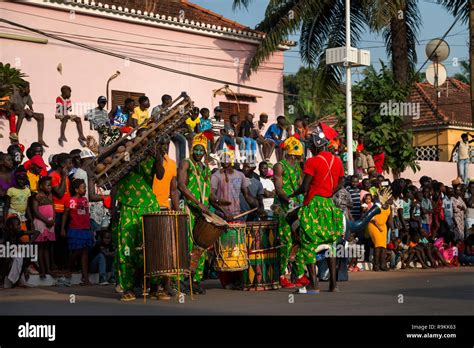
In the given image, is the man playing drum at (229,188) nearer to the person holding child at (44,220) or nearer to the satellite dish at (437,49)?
the person holding child at (44,220)

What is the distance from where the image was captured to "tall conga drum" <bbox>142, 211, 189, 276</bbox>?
483 inches

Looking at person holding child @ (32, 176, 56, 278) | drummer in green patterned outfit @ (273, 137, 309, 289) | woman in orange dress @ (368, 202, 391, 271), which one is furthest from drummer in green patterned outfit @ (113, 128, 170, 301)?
woman in orange dress @ (368, 202, 391, 271)

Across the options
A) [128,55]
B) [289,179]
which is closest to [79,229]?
[289,179]

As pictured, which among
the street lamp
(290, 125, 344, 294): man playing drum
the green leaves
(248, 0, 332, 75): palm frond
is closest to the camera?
(290, 125, 344, 294): man playing drum

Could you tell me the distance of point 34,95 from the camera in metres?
22.0

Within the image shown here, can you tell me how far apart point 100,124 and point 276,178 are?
7110mm

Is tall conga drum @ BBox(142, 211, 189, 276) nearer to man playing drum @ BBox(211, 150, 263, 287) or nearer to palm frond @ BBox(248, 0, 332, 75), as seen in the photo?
man playing drum @ BBox(211, 150, 263, 287)

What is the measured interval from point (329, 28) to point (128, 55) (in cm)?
774

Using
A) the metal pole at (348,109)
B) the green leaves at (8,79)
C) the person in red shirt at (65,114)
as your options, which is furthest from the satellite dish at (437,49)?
the green leaves at (8,79)

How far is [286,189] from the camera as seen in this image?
49.4 ft

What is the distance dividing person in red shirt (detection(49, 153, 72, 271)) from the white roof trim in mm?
7215
